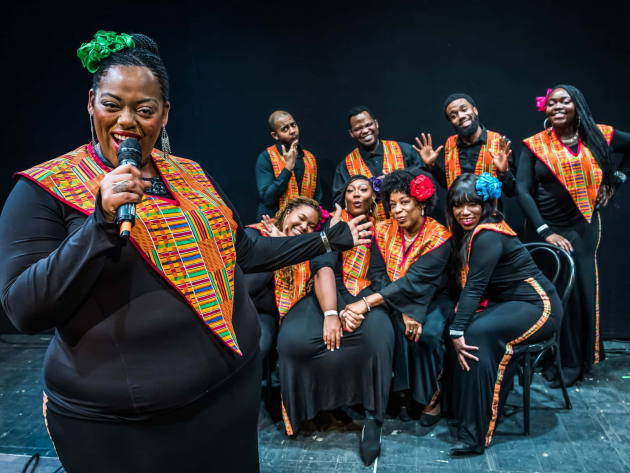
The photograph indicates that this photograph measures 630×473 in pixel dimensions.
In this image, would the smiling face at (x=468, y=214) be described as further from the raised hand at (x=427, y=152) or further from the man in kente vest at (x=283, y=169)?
the man in kente vest at (x=283, y=169)

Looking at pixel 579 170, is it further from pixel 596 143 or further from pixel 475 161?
pixel 475 161

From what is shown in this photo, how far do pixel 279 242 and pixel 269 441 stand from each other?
1.55m

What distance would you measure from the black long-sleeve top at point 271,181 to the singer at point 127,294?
249 cm

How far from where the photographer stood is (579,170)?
9.77 ft

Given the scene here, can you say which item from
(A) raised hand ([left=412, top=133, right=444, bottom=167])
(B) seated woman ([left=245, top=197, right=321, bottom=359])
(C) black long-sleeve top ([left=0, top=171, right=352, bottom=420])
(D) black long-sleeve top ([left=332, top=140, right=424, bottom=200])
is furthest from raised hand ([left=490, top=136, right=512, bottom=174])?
(C) black long-sleeve top ([left=0, top=171, right=352, bottom=420])

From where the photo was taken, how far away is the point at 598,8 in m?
3.38

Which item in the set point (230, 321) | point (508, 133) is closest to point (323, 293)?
point (230, 321)

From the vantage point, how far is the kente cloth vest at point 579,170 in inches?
117

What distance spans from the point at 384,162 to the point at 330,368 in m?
1.63

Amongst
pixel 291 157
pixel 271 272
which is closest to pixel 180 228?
pixel 271 272

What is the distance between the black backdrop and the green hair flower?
9.89 ft

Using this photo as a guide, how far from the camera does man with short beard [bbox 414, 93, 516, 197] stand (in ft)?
10.6

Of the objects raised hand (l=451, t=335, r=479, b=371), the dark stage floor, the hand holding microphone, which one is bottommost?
the dark stage floor

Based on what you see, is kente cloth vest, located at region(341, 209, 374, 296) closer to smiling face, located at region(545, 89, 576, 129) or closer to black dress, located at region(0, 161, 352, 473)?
smiling face, located at region(545, 89, 576, 129)
